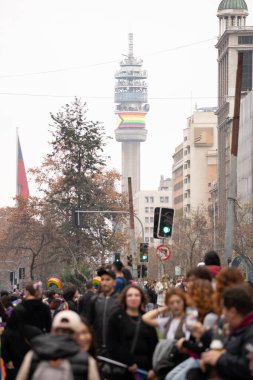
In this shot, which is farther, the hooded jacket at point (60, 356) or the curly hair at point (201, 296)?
the curly hair at point (201, 296)

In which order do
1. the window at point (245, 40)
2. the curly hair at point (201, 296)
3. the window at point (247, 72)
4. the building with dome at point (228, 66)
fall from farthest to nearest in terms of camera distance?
1. the window at point (247, 72)
2. the window at point (245, 40)
3. the building with dome at point (228, 66)
4. the curly hair at point (201, 296)

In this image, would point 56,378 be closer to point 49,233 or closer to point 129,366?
point 129,366

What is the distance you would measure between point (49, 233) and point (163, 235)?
167ft

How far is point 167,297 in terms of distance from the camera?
14.3 metres

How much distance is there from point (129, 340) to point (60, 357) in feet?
14.9

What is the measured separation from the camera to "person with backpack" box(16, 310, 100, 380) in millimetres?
10391

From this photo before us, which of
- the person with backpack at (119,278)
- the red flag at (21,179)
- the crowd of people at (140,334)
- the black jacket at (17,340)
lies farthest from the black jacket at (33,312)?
the red flag at (21,179)

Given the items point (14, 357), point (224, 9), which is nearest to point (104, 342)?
point (14, 357)

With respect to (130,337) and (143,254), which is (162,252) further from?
(130,337)

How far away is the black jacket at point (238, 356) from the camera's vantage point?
10.7m

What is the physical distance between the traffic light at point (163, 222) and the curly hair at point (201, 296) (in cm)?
1806

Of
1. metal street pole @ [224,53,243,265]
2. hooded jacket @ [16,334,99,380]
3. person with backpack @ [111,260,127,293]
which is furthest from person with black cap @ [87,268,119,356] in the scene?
metal street pole @ [224,53,243,265]

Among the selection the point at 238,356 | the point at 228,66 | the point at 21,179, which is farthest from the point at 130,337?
the point at 228,66

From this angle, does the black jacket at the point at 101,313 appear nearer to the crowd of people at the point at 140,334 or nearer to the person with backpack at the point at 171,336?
the crowd of people at the point at 140,334
